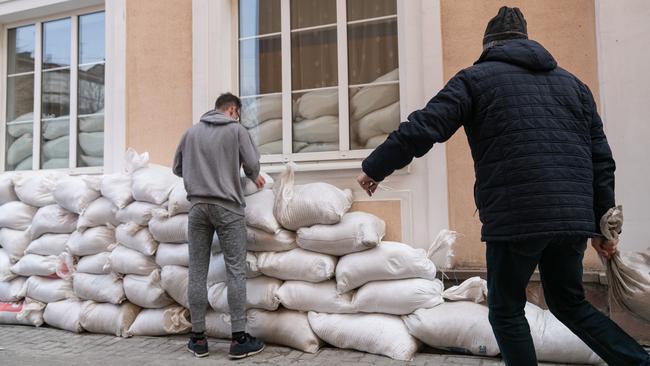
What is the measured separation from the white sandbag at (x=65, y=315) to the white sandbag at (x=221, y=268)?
4.51 feet

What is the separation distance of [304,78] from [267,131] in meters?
0.60

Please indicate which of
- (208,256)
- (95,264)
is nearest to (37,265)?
(95,264)

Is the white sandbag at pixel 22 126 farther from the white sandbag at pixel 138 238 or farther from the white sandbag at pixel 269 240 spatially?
the white sandbag at pixel 269 240

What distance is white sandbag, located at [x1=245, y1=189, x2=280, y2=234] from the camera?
3.89 m

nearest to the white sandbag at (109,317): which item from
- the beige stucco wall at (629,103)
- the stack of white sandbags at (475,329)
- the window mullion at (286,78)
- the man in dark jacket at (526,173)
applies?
the window mullion at (286,78)

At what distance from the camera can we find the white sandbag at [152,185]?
4.37 metres

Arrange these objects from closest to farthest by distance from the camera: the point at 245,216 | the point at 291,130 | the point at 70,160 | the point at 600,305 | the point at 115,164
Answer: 1. the point at 600,305
2. the point at 245,216
3. the point at 291,130
4. the point at 115,164
5. the point at 70,160

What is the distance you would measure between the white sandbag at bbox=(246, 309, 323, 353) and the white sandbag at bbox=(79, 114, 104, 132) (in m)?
3.10

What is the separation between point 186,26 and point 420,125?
3.69 meters

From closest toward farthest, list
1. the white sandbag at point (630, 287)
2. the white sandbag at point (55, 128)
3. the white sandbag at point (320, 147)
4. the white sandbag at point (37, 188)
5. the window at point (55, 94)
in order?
the white sandbag at point (630, 287) < the white sandbag at point (320, 147) < the white sandbag at point (37, 188) < the window at point (55, 94) < the white sandbag at point (55, 128)

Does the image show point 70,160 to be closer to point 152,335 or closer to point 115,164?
point 115,164

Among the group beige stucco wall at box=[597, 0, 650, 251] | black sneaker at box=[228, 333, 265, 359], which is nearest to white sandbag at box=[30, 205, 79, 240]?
black sneaker at box=[228, 333, 265, 359]

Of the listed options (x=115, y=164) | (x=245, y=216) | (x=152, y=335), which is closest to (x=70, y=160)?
(x=115, y=164)

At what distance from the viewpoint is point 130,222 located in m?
4.46
